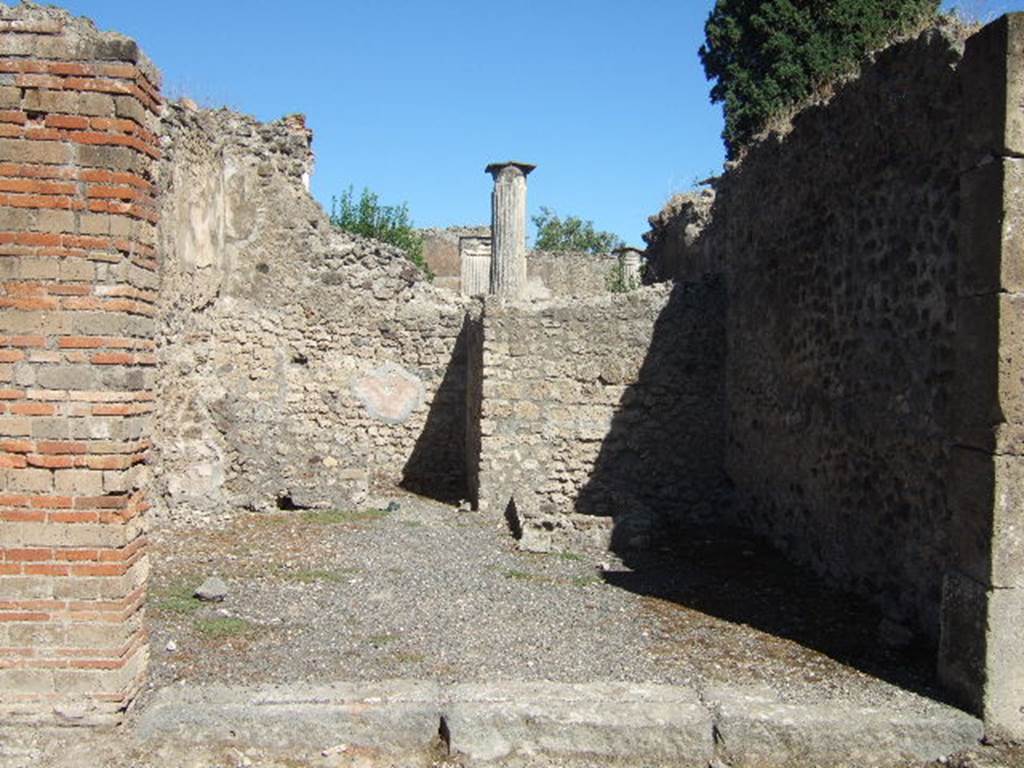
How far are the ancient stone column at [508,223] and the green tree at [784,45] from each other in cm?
427

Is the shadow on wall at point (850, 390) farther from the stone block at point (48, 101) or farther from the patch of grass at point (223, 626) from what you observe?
the stone block at point (48, 101)

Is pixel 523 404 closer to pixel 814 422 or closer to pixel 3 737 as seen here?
pixel 814 422

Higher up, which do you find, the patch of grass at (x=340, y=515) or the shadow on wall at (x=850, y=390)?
the shadow on wall at (x=850, y=390)

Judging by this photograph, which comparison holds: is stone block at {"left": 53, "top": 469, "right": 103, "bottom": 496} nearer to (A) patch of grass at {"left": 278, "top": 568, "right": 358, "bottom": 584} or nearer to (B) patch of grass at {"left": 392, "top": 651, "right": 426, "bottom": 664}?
(B) patch of grass at {"left": 392, "top": 651, "right": 426, "bottom": 664}

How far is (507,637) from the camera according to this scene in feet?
19.7

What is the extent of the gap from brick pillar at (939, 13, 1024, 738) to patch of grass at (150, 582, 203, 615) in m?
4.56

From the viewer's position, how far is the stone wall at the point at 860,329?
5816 mm

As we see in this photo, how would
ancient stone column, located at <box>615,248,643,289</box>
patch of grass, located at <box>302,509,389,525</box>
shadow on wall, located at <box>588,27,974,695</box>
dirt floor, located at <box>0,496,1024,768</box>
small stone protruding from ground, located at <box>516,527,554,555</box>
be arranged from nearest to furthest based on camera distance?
1. dirt floor, located at <box>0,496,1024,768</box>
2. shadow on wall, located at <box>588,27,974,695</box>
3. small stone protruding from ground, located at <box>516,527,554,555</box>
4. patch of grass, located at <box>302,509,389,525</box>
5. ancient stone column, located at <box>615,248,643,289</box>

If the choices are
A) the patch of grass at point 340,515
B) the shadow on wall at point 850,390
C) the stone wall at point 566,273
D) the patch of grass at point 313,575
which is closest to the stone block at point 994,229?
the shadow on wall at point 850,390

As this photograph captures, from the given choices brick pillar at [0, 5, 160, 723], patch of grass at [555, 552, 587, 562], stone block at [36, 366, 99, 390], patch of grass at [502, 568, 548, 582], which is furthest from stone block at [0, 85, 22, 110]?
patch of grass at [555, 552, 587, 562]

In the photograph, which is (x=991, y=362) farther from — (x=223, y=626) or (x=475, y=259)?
(x=475, y=259)

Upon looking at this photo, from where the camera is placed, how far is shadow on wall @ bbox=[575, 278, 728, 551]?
1055 centimetres

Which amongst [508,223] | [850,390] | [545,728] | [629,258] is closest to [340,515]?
[850,390]

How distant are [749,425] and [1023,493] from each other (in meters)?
4.92
